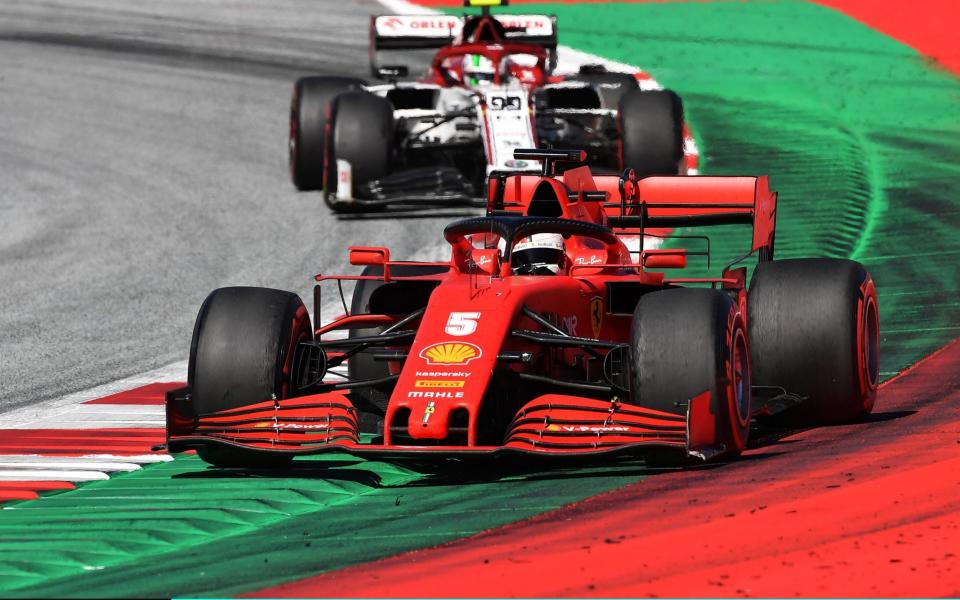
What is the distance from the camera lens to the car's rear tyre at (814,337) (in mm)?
11156

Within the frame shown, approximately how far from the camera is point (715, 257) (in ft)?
60.0

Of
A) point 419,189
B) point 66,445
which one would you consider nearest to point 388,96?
point 419,189

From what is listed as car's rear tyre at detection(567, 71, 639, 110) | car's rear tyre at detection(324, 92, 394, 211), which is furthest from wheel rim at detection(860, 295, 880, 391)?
car's rear tyre at detection(567, 71, 639, 110)

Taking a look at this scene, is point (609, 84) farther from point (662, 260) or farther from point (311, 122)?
point (662, 260)

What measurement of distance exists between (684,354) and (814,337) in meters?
1.81

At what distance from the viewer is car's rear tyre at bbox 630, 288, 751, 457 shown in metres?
9.62

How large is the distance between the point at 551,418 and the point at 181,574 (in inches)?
98.9

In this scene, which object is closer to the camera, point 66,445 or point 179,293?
point 66,445


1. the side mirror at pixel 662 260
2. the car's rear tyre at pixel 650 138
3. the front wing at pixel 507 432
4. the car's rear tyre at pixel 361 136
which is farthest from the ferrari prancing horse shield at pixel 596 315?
the car's rear tyre at pixel 361 136

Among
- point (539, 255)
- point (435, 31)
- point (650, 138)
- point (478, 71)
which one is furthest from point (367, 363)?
point (435, 31)

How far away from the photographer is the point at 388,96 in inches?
874

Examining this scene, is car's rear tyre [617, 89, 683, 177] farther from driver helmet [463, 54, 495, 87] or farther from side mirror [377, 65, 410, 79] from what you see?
side mirror [377, 65, 410, 79]

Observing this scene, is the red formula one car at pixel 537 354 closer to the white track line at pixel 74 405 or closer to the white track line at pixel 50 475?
the white track line at pixel 50 475

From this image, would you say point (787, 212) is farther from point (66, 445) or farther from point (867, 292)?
point (66, 445)
